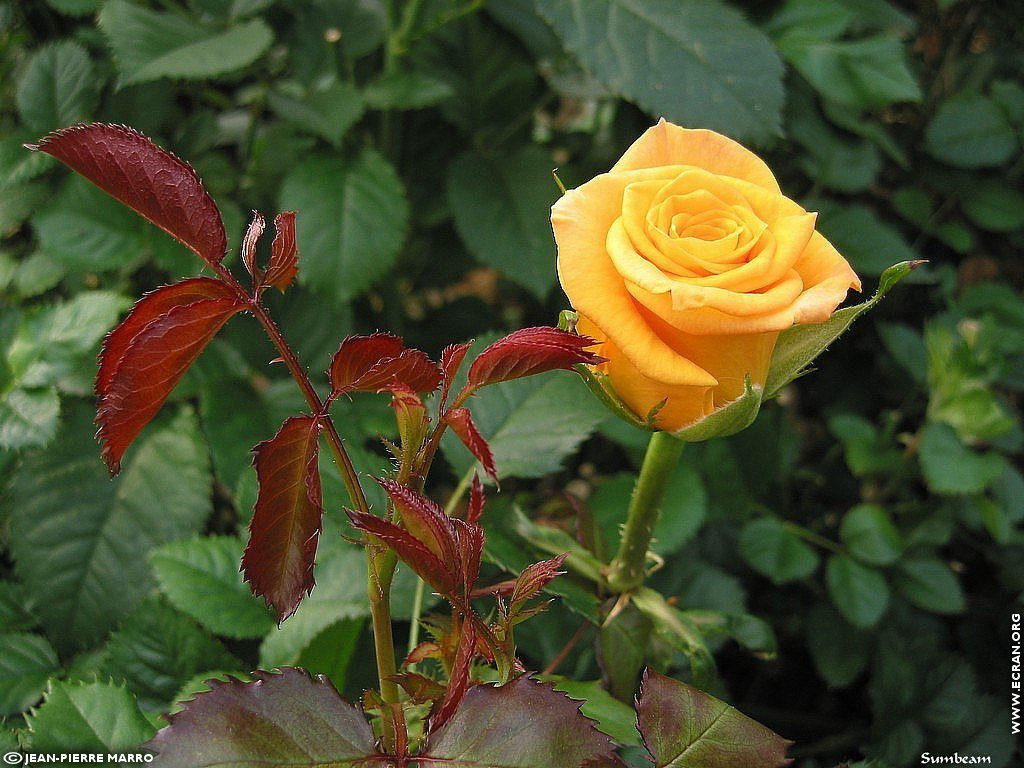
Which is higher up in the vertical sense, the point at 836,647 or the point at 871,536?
the point at 871,536

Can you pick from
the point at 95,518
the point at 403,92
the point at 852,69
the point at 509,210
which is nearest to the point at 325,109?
the point at 403,92

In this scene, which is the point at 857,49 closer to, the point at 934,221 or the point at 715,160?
the point at 934,221

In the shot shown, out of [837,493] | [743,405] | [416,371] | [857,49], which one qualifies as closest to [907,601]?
[837,493]

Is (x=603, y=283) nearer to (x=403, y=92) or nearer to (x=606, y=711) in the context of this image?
(x=606, y=711)

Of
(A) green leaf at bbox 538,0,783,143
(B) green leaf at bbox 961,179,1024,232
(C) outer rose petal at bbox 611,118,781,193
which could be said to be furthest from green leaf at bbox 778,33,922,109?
(C) outer rose petal at bbox 611,118,781,193

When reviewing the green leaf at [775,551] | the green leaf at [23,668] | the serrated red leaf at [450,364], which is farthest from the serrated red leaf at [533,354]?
the green leaf at [775,551]

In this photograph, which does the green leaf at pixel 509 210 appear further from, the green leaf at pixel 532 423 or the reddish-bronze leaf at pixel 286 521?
the reddish-bronze leaf at pixel 286 521
